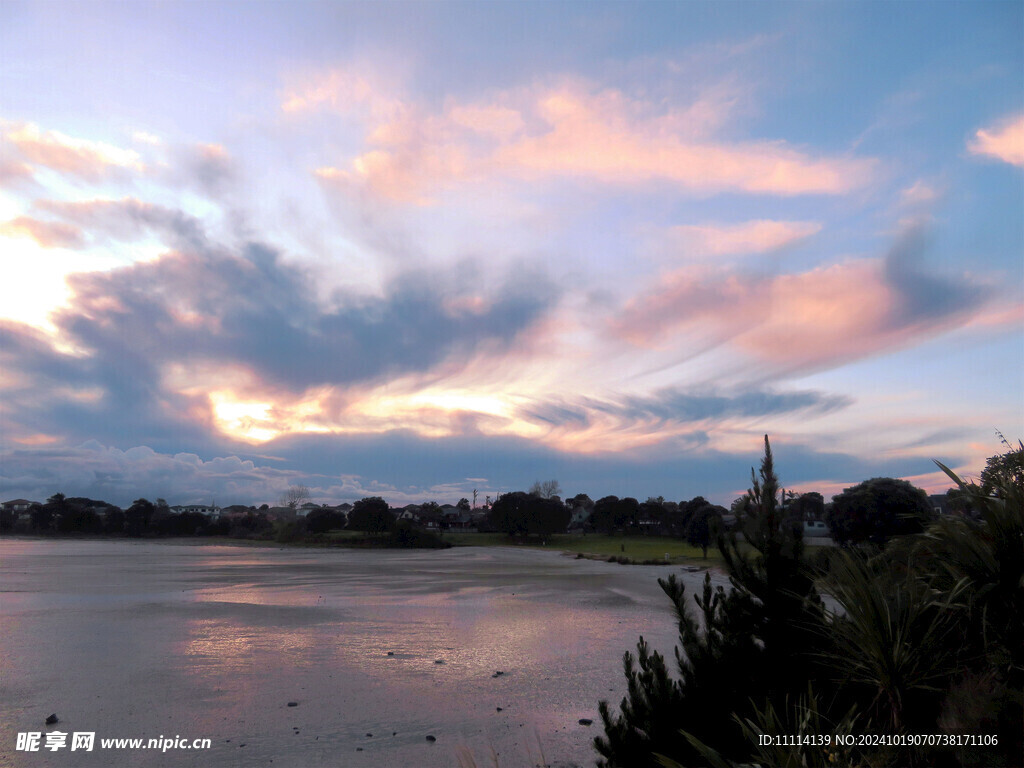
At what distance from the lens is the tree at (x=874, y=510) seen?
4228 centimetres

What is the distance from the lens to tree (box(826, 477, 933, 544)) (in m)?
42.3

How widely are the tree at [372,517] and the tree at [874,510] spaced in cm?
7489

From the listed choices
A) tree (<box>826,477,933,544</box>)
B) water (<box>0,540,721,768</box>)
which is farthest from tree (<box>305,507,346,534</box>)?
tree (<box>826,477,933,544</box>)

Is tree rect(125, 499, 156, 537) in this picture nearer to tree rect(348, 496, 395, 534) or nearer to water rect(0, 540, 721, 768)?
tree rect(348, 496, 395, 534)

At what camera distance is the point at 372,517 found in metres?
105

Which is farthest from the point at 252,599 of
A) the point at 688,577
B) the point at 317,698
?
the point at 688,577

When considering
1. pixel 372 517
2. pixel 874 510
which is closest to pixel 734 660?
pixel 874 510

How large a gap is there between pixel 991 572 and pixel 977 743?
6.22 ft

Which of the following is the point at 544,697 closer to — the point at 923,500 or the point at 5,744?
the point at 5,744

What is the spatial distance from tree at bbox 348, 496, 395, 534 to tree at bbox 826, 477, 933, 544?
246ft

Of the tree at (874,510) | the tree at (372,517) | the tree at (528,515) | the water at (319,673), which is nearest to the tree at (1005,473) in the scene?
the water at (319,673)

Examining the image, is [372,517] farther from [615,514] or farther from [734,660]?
[734,660]

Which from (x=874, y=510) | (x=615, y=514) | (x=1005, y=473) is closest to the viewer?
(x=1005, y=473)

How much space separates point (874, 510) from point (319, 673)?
139ft
